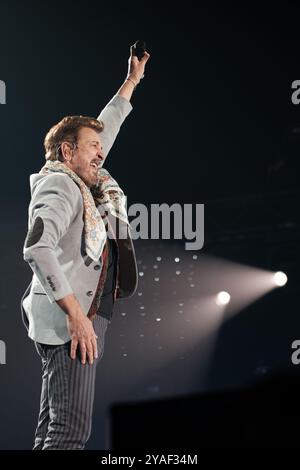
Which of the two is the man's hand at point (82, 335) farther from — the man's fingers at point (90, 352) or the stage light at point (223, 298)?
the stage light at point (223, 298)

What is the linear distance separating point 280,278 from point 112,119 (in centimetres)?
383

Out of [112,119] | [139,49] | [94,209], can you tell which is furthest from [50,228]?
[139,49]

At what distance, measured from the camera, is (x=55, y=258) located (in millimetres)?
1750

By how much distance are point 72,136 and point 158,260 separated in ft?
12.3

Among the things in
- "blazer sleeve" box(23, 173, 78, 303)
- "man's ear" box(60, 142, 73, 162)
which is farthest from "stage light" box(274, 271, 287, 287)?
"blazer sleeve" box(23, 173, 78, 303)

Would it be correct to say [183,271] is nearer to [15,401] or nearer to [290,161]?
[290,161]

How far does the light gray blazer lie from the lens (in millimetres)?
1739

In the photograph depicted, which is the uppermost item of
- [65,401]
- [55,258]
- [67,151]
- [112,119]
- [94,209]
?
[112,119]

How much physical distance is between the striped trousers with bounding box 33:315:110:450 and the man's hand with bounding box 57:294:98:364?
3cm

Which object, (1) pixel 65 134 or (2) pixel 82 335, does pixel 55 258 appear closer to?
(2) pixel 82 335

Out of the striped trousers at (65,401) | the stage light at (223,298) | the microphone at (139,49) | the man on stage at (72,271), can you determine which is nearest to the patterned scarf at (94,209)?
the man on stage at (72,271)

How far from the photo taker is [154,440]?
115 centimetres

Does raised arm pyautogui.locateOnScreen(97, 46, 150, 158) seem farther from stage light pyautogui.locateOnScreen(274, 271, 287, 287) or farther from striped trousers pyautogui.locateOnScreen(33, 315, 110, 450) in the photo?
stage light pyautogui.locateOnScreen(274, 271, 287, 287)
